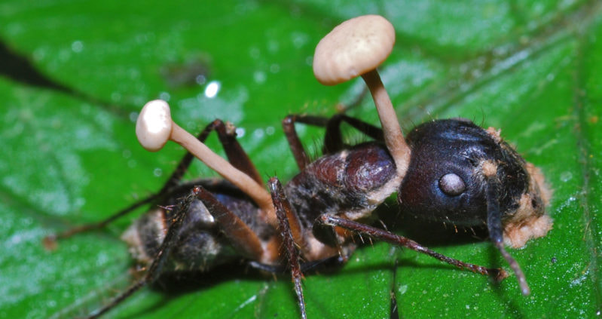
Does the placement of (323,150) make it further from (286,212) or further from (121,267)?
(121,267)

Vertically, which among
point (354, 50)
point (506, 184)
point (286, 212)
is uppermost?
point (354, 50)

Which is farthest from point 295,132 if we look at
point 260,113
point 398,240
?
point 398,240

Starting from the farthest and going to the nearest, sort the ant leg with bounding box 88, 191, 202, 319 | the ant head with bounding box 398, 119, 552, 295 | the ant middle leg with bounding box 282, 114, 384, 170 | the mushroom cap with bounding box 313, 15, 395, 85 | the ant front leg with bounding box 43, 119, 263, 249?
1. the ant front leg with bounding box 43, 119, 263, 249
2. the ant middle leg with bounding box 282, 114, 384, 170
3. the ant leg with bounding box 88, 191, 202, 319
4. the ant head with bounding box 398, 119, 552, 295
5. the mushroom cap with bounding box 313, 15, 395, 85

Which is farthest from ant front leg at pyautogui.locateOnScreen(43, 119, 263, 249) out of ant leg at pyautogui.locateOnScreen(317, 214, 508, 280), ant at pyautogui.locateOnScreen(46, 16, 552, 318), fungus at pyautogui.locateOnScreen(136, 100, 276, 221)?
ant leg at pyautogui.locateOnScreen(317, 214, 508, 280)

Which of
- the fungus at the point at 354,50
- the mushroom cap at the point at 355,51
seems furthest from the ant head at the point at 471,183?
the mushroom cap at the point at 355,51

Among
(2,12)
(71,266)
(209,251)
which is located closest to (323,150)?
(209,251)

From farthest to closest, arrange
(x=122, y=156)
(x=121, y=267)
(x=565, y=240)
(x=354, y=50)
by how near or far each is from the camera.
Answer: (x=122, y=156), (x=121, y=267), (x=565, y=240), (x=354, y=50)

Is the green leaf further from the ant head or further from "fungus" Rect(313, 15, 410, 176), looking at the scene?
"fungus" Rect(313, 15, 410, 176)
